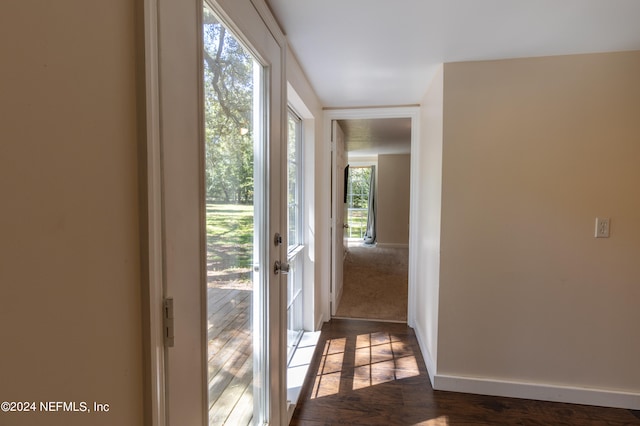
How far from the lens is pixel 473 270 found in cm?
210

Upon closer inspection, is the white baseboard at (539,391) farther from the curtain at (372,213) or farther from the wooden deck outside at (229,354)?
the curtain at (372,213)

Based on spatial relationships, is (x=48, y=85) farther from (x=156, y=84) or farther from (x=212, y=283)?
(x=212, y=283)

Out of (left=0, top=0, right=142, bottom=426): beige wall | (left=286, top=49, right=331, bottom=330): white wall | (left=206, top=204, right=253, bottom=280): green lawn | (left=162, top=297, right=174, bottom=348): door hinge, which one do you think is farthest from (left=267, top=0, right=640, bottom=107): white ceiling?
(left=162, top=297, right=174, bottom=348): door hinge

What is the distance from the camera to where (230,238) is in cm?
115

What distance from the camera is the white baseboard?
6.44 ft

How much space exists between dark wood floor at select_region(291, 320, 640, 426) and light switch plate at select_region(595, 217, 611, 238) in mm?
1100

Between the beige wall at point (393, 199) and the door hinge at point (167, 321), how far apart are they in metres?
6.92

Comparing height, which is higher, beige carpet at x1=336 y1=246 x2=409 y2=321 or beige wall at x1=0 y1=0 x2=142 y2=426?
beige wall at x1=0 y1=0 x2=142 y2=426

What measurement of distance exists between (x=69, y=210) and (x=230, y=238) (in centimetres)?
65

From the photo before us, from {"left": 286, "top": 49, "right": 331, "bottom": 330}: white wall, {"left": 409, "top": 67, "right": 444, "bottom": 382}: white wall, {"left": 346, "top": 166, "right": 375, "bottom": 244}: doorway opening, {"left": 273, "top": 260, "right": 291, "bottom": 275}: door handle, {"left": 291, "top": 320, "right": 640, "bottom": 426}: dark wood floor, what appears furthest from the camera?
{"left": 346, "top": 166, "right": 375, "bottom": 244}: doorway opening

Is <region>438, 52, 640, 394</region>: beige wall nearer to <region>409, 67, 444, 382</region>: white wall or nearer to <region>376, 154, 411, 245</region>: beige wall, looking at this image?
<region>409, 67, 444, 382</region>: white wall

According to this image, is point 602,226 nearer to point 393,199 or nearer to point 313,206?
point 313,206

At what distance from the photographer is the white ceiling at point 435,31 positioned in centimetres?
141

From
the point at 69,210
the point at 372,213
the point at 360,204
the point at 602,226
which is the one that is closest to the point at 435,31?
the point at 602,226
